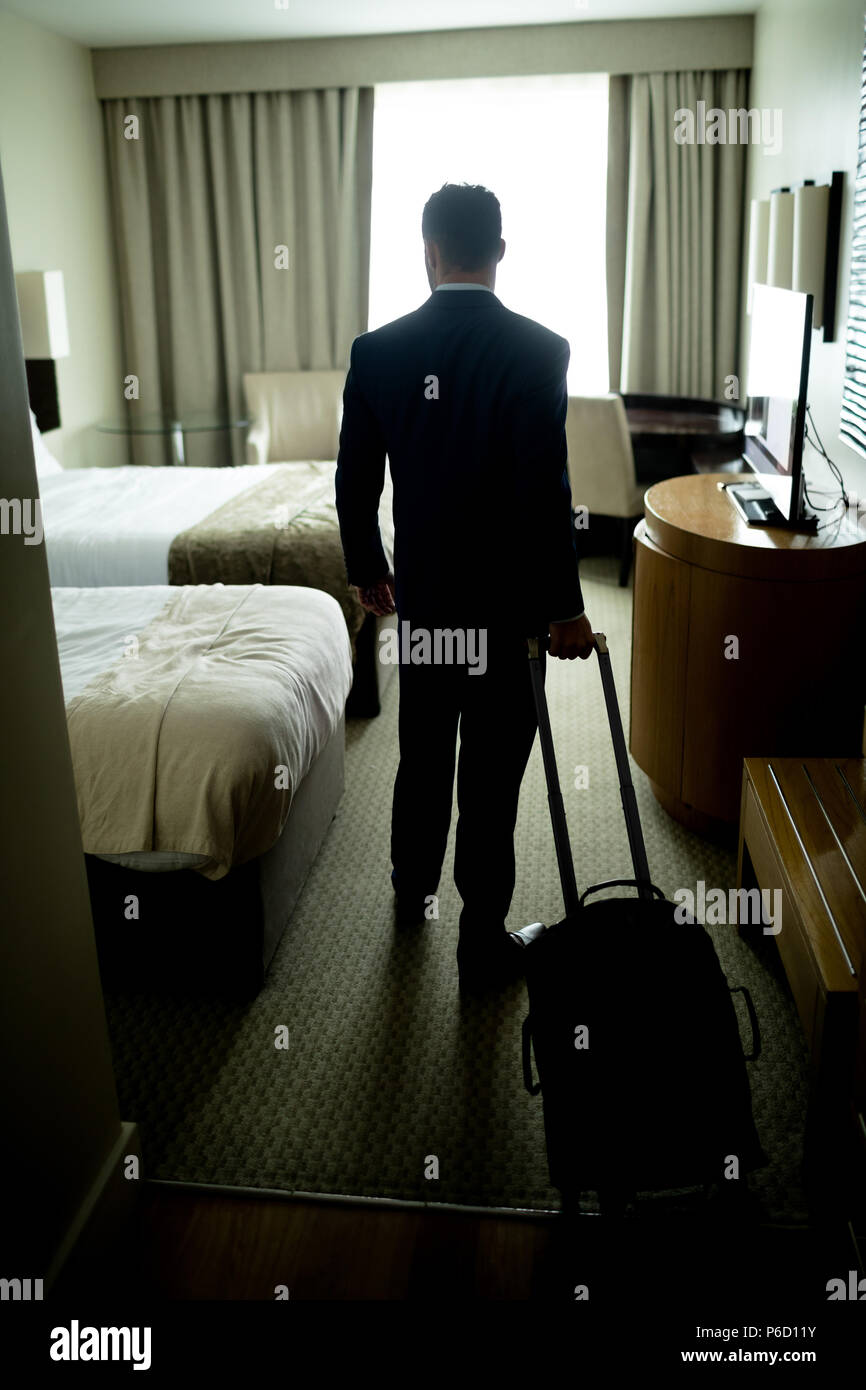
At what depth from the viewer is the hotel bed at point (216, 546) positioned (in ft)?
11.6

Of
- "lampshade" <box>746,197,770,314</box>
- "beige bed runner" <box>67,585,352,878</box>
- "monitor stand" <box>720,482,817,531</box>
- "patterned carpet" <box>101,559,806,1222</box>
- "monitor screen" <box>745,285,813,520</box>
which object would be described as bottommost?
"patterned carpet" <box>101,559,806,1222</box>

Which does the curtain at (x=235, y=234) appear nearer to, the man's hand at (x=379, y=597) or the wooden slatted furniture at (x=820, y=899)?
the man's hand at (x=379, y=597)

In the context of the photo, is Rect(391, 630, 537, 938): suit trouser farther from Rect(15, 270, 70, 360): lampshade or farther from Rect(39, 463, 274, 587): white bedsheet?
Rect(15, 270, 70, 360): lampshade

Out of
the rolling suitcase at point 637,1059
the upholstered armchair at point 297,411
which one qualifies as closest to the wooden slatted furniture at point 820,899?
the rolling suitcase at point 637,1059

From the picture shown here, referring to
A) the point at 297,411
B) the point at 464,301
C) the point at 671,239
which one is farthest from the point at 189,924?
the point at 671,239

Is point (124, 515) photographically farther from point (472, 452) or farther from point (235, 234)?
point (235, 234)

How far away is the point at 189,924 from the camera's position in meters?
2.25

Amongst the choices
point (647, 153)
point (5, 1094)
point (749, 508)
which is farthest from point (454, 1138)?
point (647, 153)

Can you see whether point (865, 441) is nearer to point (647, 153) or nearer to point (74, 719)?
point (74, 719)

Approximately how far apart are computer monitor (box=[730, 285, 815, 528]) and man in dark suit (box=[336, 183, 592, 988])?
2.85 feet

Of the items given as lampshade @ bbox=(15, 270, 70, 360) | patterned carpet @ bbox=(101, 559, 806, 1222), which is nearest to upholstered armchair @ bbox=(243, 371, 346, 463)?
lampshade @ bbox=(15, 270, 70, 360)

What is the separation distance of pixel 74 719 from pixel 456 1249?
3.95ft

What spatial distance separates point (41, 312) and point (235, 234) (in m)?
1.43

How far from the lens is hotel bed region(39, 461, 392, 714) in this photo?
3.55 metres
